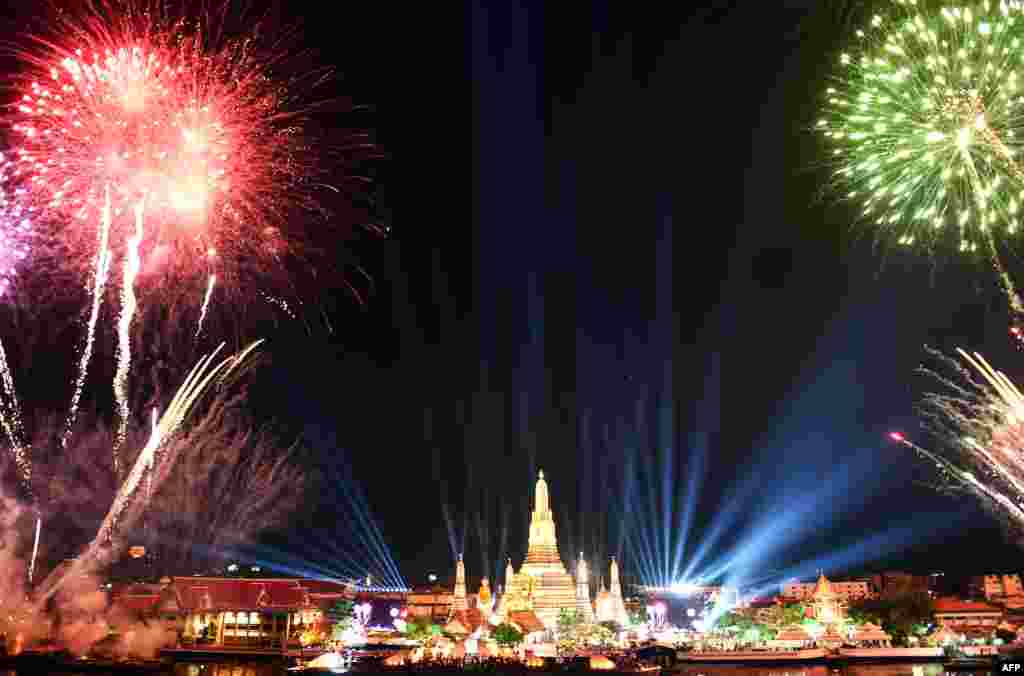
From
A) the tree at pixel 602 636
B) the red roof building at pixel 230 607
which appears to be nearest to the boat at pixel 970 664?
the tree at pixel 602 636

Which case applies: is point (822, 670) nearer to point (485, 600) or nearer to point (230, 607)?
point (485, 600)

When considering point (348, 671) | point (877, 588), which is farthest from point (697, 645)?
point (877, 588)

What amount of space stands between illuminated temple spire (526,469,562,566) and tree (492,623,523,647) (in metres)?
20.4

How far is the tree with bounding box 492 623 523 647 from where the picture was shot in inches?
2229

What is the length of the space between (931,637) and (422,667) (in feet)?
122

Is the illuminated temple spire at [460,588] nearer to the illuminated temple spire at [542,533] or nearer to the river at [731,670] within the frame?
the illuminated temple spire at [542,533]

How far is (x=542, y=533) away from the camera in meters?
80.6

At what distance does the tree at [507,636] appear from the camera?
56625mm

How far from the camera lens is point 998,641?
58.6 metres

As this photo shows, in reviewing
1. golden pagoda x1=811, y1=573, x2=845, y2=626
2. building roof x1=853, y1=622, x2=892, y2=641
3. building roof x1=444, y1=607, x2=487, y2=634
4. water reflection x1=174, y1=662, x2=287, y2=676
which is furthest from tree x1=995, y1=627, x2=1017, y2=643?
water reflection x1=174, y1=662, x2=287, y2=676

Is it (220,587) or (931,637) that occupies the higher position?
(220,587)

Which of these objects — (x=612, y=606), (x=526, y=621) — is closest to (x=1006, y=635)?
(x=612, y=606)

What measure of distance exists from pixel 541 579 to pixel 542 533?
5.84 metres

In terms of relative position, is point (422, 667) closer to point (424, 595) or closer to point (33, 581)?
point (33, 581)
